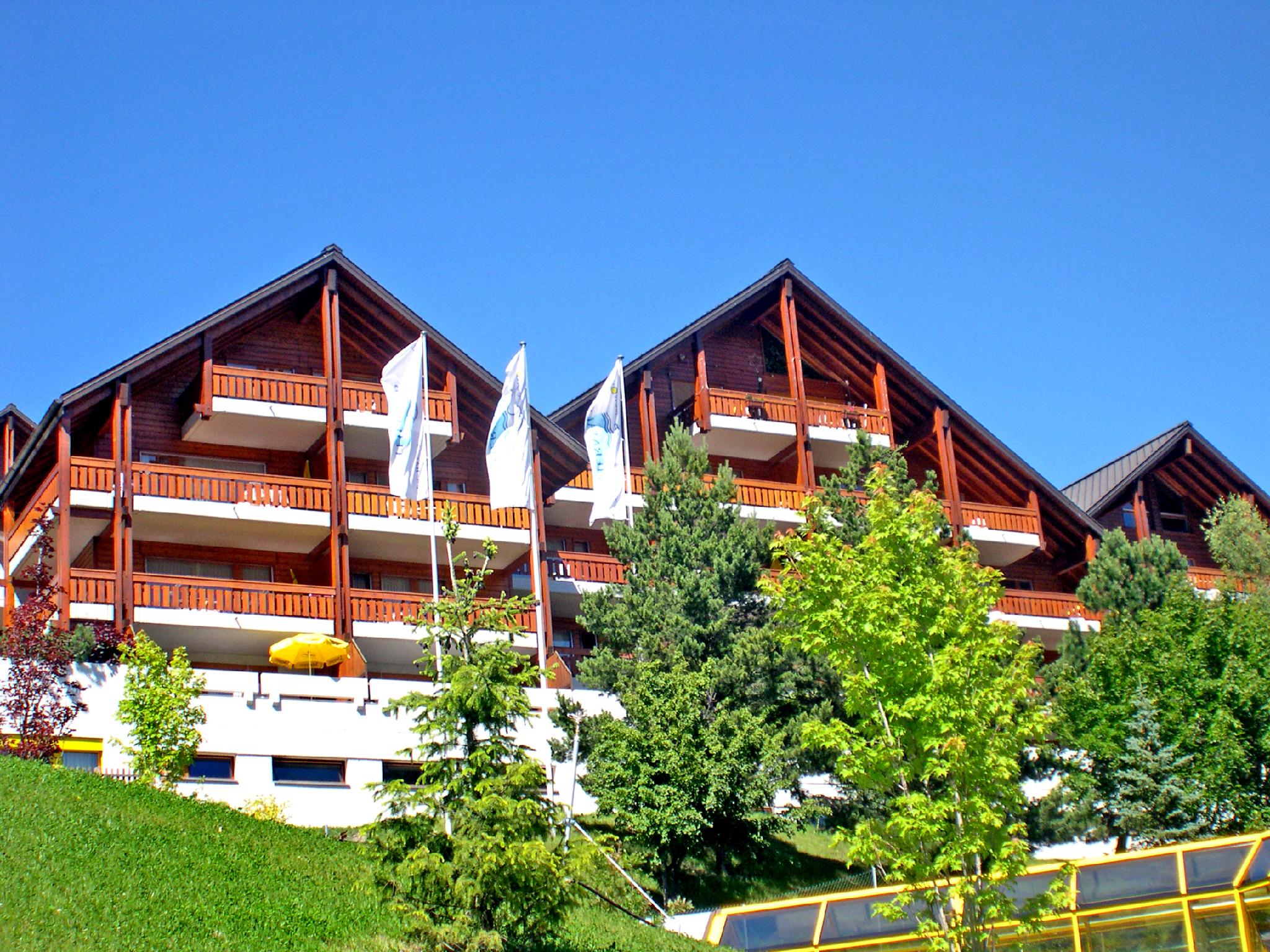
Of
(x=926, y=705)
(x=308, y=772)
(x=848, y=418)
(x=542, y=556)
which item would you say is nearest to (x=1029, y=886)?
(x=926, y=705)

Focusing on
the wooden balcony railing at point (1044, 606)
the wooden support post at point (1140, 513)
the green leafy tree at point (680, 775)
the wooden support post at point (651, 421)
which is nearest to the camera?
the green leafy tree at point (680, 775)

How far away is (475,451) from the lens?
39.9 m

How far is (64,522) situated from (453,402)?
9.74 metres

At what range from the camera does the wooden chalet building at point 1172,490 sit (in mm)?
46094

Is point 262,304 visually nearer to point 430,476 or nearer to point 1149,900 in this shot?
point 430,476

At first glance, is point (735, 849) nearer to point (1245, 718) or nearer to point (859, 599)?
point (859, 599)

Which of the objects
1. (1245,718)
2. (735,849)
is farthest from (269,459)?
(1245,718)

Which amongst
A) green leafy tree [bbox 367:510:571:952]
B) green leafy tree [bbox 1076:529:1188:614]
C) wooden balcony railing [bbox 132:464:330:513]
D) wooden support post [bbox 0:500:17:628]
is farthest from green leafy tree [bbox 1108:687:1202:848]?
wooden support post [bbox 0:500:17:628]

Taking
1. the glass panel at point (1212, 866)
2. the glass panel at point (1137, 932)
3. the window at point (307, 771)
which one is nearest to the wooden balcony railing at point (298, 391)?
the window at point (307, 771)

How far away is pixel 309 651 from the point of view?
31484 mm

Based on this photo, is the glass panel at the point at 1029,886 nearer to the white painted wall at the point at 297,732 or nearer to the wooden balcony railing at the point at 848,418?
the white painted wall at the point at 297,732

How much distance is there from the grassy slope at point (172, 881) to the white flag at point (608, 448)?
1264 centimetres

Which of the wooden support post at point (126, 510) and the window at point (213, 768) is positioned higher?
the wooden support post at point (126, 510)

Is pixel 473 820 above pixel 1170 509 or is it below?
below
